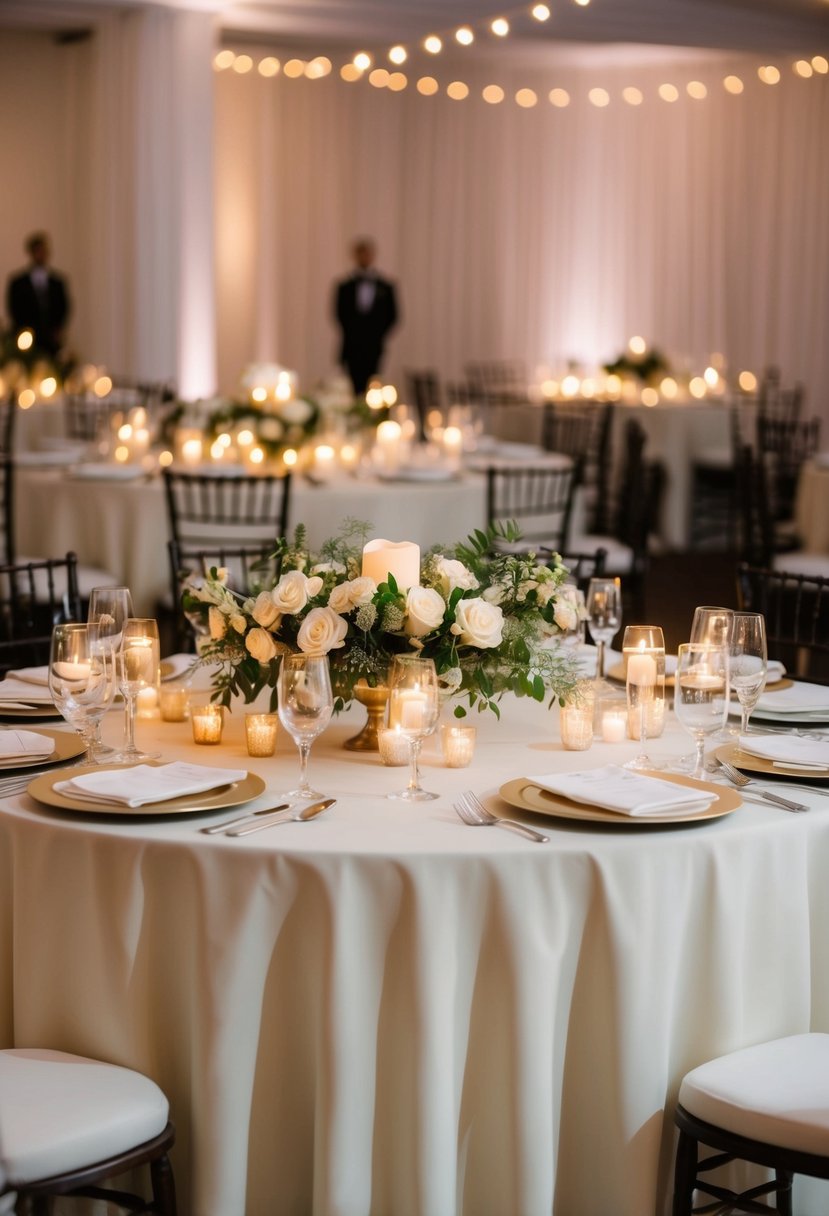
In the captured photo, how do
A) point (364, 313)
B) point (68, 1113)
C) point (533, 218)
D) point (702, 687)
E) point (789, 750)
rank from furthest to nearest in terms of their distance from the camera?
point (533, 218) → point (364, 313) → point (789, 750) → point (702, 687) → point (68, 1113)

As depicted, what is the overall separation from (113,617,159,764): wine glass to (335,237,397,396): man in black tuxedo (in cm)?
1026

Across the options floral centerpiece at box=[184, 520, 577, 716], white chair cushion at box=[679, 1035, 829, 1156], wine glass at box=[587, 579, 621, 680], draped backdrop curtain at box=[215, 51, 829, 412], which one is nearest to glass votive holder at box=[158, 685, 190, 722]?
floral centerpiece at box=[184, 520, 577, 716]

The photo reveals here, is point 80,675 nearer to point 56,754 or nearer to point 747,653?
point 56,754

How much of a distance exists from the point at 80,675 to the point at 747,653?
110 cm

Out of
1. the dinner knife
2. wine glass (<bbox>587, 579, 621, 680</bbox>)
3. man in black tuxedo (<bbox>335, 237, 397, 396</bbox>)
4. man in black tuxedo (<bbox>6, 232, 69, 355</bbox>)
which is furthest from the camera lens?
man in black tuxedo (<bbox>335, 237, 397, 396</bbox>)

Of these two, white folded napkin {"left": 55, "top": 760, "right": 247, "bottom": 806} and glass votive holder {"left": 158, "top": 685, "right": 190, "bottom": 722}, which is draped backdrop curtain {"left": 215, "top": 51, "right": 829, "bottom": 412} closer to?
glass votive holder {"left": 158, "top": 685, "right": 190, "bottom": 722}

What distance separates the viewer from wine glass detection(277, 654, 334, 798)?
7.29 feet

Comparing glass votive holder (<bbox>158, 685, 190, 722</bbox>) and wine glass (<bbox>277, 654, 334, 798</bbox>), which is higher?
wine glass (<bbox>277, 654, 334, 798</bbox>)

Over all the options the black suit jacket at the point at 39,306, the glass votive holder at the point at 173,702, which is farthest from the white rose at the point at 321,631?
the black suit jacket at the point at 39,306

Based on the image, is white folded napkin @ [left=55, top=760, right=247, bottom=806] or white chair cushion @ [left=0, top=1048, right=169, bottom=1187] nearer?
white chair cushion @ [left=0, top=1048, right=169, bottom=1187]

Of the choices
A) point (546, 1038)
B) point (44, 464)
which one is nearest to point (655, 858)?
point (546, 1038)

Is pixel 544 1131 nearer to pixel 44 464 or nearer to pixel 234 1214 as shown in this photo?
pixel 234 1214

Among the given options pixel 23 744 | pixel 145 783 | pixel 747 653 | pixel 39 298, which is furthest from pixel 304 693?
pixel 39 298

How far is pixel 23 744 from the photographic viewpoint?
8.43 ft
